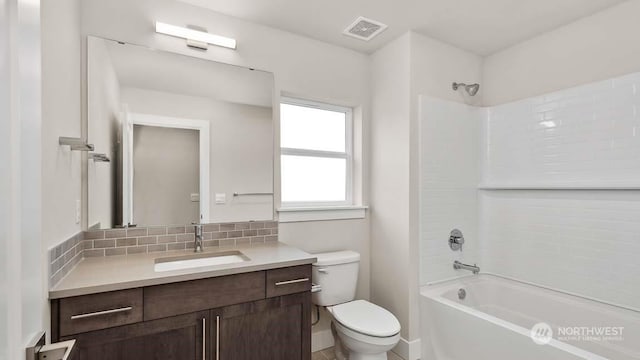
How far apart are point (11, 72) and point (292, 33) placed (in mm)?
2147

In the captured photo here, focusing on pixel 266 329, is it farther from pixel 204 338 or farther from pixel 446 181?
pixel 446 181

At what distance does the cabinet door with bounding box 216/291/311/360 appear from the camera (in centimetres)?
156

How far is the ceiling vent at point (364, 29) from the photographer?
2.25m

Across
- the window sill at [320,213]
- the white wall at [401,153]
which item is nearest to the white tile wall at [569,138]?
the white wall at [401,153]

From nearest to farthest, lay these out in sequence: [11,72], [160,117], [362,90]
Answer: [11,72] → [160,117] → [362,90]

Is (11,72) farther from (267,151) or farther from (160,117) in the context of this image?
(267,151)

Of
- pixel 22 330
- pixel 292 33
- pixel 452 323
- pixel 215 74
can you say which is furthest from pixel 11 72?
pixel 452 323

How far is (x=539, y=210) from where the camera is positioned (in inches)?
94.4

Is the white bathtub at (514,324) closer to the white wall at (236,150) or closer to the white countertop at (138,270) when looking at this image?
the white countertop at (138,270)

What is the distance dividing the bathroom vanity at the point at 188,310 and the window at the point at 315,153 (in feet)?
2.57

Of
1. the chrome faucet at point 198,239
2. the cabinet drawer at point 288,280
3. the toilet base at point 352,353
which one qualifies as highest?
the chrome faucet at point 198,239

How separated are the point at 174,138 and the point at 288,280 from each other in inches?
45.5

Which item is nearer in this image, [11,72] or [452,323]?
[11,72]

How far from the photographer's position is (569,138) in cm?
222
